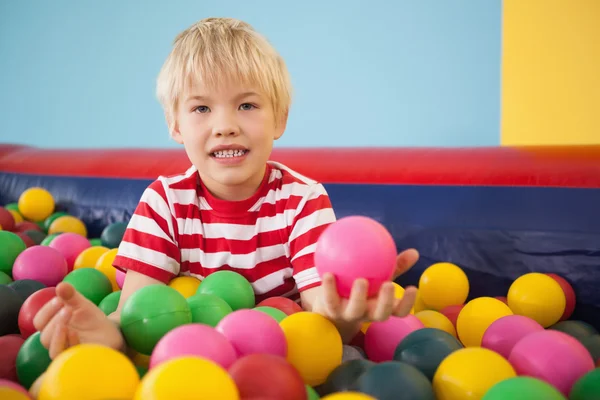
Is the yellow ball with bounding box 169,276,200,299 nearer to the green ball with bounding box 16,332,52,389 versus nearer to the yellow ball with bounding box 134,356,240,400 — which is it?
the green ball with bounding box 16,332,52,389

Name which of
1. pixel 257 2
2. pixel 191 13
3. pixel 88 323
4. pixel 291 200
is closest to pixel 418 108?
pixel 257 2

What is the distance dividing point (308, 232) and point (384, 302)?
34 cm

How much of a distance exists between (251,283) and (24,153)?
5.51ft

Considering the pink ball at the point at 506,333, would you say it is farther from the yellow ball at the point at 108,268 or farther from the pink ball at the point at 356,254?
the yellow ball at the point at 108,268

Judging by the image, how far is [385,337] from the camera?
0.84 m

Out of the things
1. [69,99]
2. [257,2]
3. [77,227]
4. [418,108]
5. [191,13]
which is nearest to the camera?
[77,227]

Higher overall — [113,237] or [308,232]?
[308,232]

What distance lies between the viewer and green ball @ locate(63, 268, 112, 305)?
3.69 feet

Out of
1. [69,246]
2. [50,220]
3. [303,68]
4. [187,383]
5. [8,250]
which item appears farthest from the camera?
[303,68]

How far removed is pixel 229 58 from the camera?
37.4 inches

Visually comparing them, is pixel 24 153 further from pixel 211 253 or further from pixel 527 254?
pixel 527 254

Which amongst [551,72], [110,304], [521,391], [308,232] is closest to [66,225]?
[110,304]

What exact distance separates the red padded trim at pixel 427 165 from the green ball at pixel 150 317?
72cm

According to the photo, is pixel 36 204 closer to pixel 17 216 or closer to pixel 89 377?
pixel 17 216
